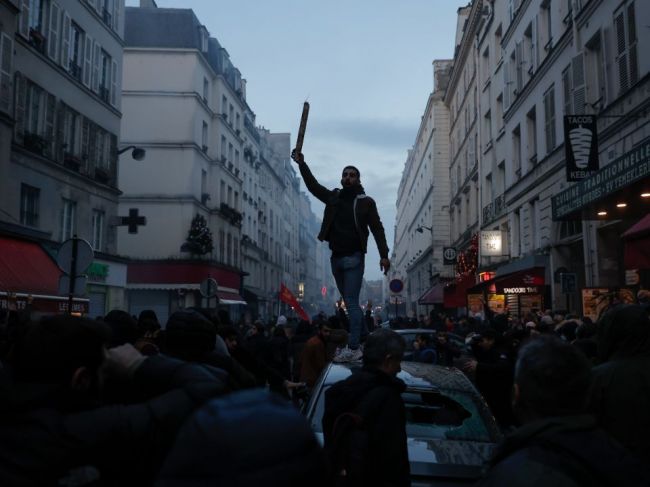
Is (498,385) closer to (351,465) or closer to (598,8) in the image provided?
(351,465)

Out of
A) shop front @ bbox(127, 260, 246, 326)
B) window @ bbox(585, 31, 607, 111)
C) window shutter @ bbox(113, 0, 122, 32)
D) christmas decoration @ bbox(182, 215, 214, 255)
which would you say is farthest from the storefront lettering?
christmas decoration @ bbox(182, 215, 214, 255)

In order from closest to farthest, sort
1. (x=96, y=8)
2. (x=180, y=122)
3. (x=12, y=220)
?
(x=12, y=220) < (x=96, y=8) < (x=180, y=122)

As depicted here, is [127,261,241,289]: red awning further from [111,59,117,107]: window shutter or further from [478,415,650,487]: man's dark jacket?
[478,415,650,487]: man's dark jacket

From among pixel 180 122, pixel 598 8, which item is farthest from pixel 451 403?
pixel 180 122

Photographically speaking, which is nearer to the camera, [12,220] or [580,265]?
[12,220]

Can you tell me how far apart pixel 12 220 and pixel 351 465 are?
17696 mm

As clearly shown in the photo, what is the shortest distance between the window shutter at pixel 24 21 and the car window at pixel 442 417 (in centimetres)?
1813

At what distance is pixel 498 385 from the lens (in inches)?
272

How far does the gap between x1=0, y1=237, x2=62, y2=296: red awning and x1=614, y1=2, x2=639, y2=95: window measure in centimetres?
1507

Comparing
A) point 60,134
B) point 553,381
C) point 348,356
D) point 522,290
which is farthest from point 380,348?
point 60,134

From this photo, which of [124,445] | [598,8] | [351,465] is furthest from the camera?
[598,8]

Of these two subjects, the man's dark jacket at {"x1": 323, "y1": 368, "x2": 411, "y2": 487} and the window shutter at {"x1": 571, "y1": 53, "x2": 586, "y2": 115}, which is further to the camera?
the window shutter at {"x1": 571, "y1": 53, "x2": 586, "y2": 115}

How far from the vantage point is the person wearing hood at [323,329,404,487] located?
3.72 metres

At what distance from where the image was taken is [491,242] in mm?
29453
